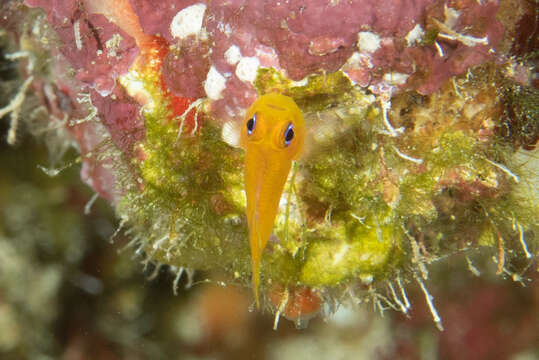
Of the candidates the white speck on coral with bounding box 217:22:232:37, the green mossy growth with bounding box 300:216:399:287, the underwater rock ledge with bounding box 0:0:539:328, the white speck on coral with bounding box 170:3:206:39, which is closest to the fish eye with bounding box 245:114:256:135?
the underwater rock ledge with bounding box 0:0:539:328

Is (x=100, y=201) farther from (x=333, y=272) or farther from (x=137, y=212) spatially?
(x=333, y=272)

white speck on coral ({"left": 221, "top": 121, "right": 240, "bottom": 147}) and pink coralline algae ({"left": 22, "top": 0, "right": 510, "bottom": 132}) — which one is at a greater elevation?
pink coralline algae ({"left": 22, "top": 0, "right": 510, "bottom": 132})

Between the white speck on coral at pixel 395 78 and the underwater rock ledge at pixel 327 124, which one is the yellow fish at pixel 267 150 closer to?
the underwater rock ledge at pixel 327 124

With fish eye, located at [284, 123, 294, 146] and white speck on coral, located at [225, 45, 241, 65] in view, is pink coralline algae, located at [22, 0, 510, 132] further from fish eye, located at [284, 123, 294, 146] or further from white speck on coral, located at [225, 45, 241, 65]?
fish eye, located at [284, 123, 294, 146]

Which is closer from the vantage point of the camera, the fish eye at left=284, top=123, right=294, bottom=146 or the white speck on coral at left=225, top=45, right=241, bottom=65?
the fish eye at left=284, top=123, right=294, bottom=146

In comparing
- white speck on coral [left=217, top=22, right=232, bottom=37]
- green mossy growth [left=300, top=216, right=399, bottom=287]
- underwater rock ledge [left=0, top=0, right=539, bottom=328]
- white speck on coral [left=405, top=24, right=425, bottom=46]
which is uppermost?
white speck on coral [left=217, top=22, right=232, bottom=37]

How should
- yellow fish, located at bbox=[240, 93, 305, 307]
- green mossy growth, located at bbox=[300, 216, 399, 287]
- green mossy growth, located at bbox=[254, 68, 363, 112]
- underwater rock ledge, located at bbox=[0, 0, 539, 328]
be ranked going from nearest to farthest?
yellow fish, located at bbox=[240, 93, 305, 307] < underwater rock ledge, located at bbox=[0, 0, 539, 328] < green mossy growth, located at bbox=[254, 68, 363, 112] < green mossy growth, located at bbox=[300, 216, 399, 287]

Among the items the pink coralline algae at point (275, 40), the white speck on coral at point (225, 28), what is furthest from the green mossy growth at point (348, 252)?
the white speck on coral at point (225, 28)
